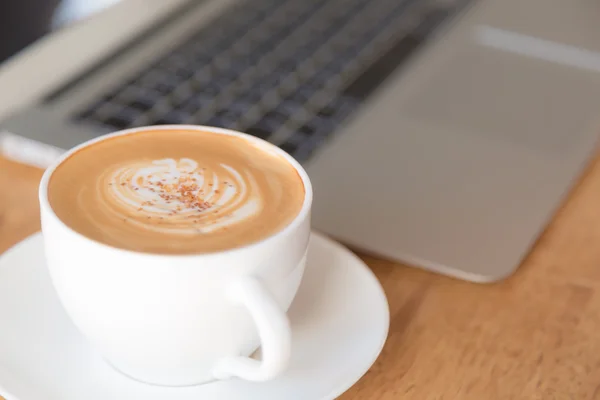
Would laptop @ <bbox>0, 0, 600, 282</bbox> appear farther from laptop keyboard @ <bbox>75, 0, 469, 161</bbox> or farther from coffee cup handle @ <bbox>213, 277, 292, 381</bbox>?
coffee cup handle @ <bbox>213, 277, 292, 381</bbox>

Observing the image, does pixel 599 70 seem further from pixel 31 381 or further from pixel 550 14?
pixel 31 381

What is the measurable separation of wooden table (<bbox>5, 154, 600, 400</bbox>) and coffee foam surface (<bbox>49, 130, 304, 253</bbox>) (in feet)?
0.40

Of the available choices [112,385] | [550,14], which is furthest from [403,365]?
[550,14]

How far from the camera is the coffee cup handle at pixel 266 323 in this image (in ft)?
1.14

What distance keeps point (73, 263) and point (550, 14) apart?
2.29 feet

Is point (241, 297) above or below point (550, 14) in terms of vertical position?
above

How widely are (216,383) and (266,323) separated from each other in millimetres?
75

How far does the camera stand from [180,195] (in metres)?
0.40

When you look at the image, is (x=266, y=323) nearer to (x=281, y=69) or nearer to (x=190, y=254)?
(x=190, y=254)

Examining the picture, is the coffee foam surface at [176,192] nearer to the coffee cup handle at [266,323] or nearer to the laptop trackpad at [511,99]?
the coffee cup handle at [266,323]

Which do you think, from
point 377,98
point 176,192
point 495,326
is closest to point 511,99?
point 377,98

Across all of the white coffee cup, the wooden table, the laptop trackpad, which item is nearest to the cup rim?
the white coffee cup

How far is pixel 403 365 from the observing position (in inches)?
17.6

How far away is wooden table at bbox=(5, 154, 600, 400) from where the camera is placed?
0.43 meters
